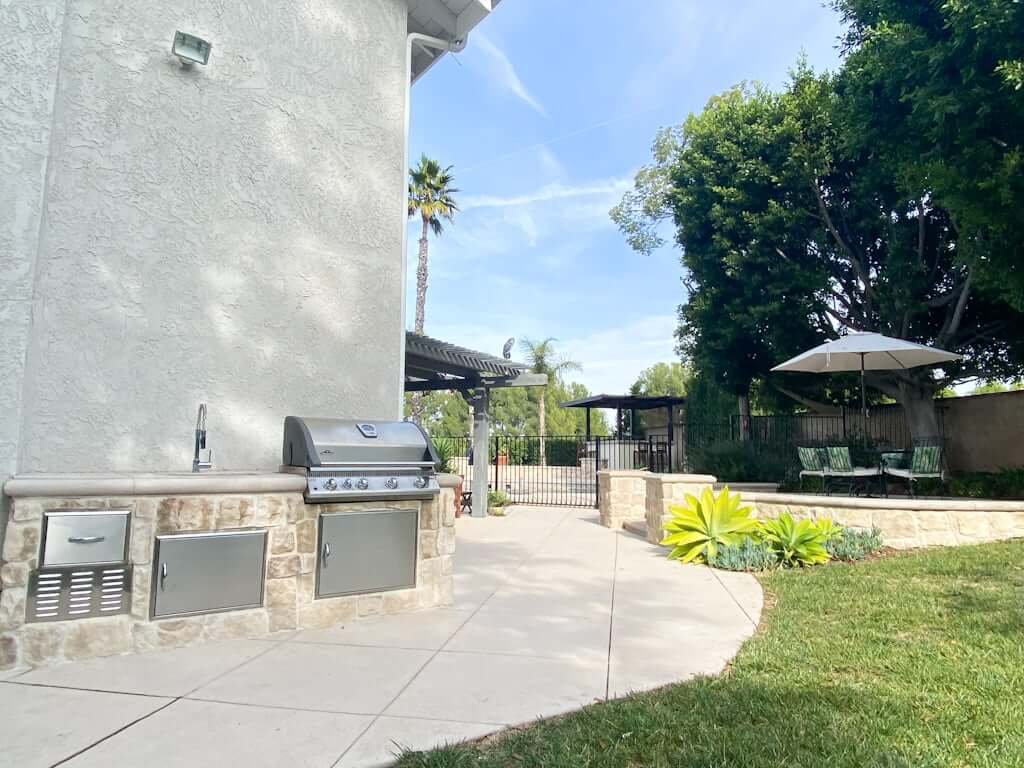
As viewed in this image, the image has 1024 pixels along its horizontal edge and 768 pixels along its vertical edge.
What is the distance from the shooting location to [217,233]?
478 centimetres

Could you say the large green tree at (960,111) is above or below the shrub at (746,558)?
above

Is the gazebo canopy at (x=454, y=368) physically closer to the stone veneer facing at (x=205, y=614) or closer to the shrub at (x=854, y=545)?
the stone veneer facing at (x=205, y=614)

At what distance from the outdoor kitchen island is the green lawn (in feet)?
7.16

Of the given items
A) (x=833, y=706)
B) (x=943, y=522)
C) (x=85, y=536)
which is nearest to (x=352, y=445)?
(x=85, y=536)

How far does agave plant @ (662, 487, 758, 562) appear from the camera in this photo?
21.9ft

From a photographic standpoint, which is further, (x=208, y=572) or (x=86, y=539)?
(x=208, y=572)

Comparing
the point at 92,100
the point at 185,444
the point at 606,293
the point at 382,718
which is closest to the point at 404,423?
the point at 185,444

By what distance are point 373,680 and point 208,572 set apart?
1.43 m

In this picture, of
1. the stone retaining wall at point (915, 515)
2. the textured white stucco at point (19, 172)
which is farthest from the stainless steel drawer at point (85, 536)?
the stone retaining wall at point (915, 515)

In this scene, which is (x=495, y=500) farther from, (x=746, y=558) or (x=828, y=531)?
(x=828, y=531)

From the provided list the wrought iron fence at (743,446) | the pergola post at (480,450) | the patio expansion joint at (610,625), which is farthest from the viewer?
the wrought iron fence at (743,446)

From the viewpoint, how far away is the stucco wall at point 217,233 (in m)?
4.11

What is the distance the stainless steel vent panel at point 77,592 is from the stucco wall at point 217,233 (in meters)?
0.80

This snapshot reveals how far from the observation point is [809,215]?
13.6 metres
